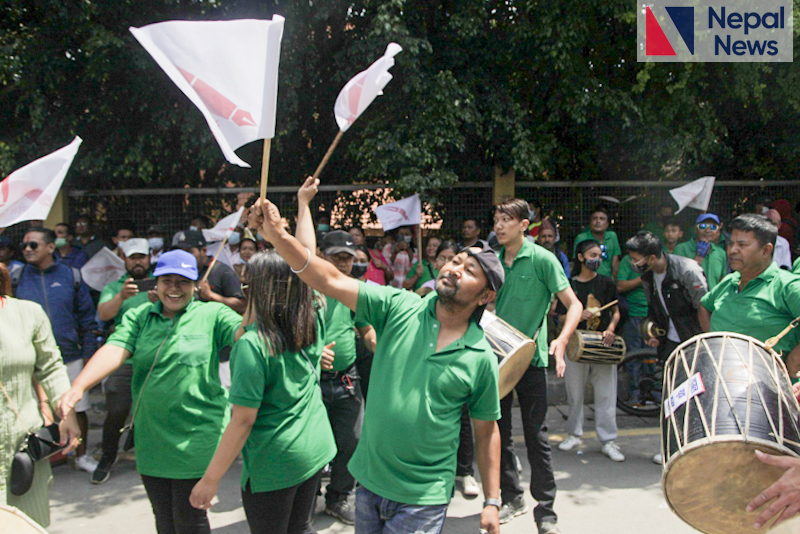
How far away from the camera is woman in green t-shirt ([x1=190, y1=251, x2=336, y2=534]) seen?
9.87 ft

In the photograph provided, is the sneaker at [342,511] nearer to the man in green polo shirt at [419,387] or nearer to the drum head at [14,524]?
the man in green polo shirt at [419,387]

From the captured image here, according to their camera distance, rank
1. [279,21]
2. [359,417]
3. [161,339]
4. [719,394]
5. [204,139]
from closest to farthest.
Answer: [279,21]
[719,394]
[161,339]
[359,417]
[204,139]

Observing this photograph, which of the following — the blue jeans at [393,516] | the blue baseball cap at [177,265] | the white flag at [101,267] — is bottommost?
the blue jeans at [393,516]

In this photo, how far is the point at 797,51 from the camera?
8.89m

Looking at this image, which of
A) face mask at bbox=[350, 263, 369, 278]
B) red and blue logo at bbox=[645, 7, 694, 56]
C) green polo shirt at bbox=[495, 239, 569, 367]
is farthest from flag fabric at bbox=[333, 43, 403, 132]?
red and blue logo at bbox=[645, 7, 694, 56]

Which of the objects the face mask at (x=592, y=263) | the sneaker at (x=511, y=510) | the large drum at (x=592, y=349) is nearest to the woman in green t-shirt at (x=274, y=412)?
the sneaker at (x=511, y=510)

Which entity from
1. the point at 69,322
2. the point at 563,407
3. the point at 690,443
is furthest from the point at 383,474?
the point at 563,407

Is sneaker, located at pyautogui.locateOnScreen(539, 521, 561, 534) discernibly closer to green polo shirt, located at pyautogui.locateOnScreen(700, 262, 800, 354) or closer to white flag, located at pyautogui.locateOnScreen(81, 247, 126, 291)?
green polo shirt, located at pyautogui.locateOnScreen(700, 262, 800, 354)

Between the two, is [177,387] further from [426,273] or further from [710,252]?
[710,252]

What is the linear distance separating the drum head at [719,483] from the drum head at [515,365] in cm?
133

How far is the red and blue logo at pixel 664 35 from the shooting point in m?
8.41

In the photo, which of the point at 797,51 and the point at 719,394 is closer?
the point at 719,394

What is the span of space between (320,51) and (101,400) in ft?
16.5

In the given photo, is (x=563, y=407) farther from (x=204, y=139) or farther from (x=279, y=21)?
(x=279, y=21)
